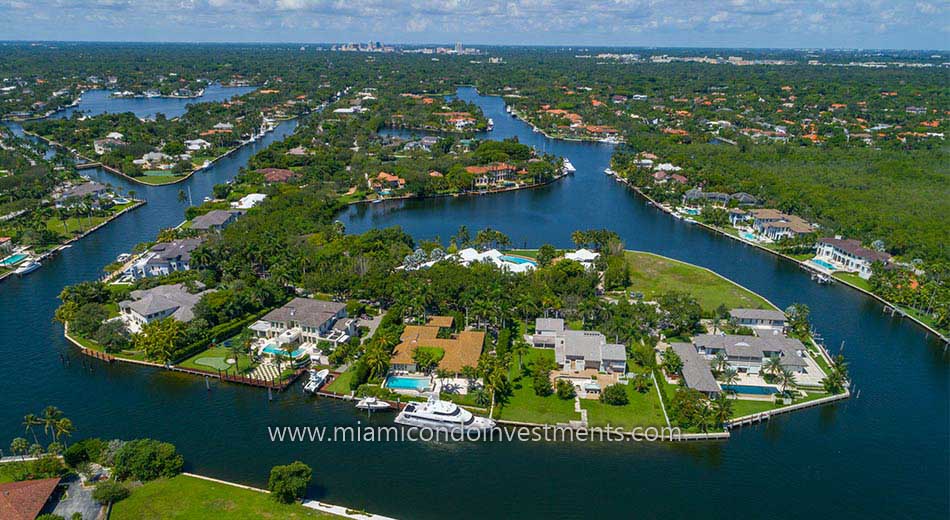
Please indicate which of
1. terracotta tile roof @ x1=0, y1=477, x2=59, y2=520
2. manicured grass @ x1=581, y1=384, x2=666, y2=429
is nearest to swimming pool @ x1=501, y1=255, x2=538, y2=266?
manicured grass @ x1=581, y1=384, x2=666, y2=429

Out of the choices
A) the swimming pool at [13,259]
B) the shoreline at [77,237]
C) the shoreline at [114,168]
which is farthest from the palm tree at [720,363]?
the shoreline at [114,168]

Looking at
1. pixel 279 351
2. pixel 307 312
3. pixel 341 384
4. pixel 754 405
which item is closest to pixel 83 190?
pixel 307 312

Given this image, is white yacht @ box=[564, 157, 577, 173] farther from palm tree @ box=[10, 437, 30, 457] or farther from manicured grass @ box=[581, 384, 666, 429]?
palm tree @ box=[10, 437, 30, 457]

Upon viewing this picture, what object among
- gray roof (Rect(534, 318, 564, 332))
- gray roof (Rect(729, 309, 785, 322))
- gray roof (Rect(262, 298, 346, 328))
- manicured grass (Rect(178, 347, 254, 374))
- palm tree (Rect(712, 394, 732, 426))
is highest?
gray roof (Rect(729, 309, 785, 322))

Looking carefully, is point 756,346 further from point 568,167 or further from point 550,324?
point 568,167

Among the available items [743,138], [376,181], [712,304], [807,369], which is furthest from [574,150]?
[807,369]
